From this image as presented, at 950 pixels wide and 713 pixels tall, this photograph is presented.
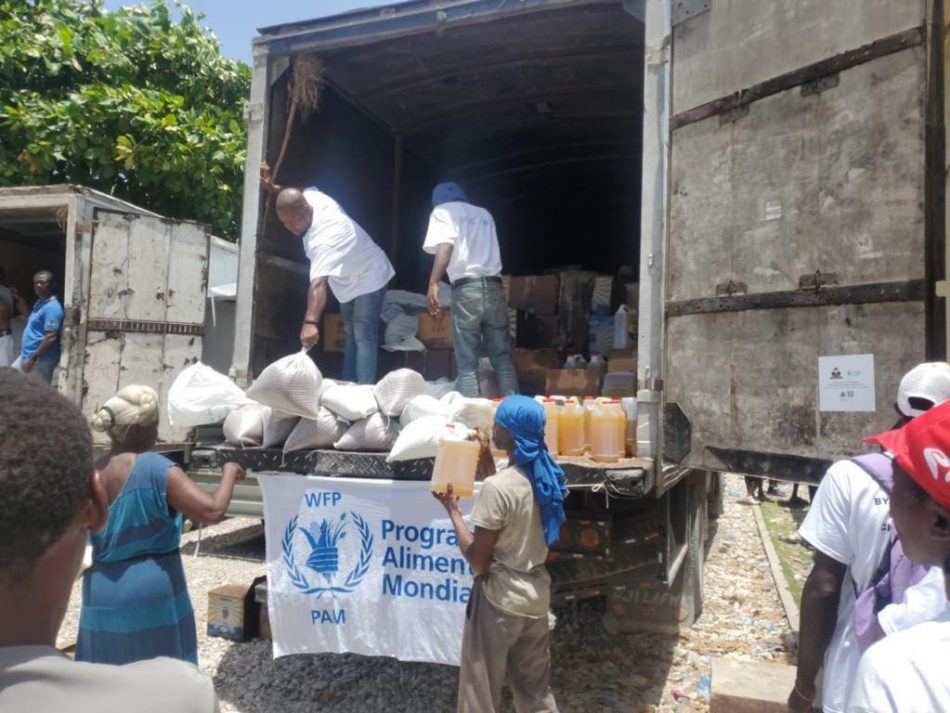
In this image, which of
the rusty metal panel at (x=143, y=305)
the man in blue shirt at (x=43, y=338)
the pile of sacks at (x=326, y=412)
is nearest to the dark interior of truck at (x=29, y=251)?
the man in blue shirt at (x=43, y=338)

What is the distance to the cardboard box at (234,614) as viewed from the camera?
4012 millimetres

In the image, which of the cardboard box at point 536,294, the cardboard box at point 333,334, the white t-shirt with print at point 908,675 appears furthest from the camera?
the cardboard box at point 536,294

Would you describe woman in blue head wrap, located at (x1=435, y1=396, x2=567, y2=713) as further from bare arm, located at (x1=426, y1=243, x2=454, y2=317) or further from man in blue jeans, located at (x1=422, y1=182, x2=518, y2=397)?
bare arm, located at (x1=426, y1=243, x2=454, y2=317)

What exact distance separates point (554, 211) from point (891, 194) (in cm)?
517

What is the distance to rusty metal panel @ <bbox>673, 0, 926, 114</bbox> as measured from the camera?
2.45 m

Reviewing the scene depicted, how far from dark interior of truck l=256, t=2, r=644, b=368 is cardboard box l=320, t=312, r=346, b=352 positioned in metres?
0.36

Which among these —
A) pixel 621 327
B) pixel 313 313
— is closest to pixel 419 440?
pixel 313 313

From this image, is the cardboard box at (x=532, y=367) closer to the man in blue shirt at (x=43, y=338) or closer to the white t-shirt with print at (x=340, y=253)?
the white t-shirt with print at (x=340, y=253)

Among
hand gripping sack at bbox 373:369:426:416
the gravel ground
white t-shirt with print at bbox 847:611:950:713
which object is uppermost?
hand gripping sack at bbox 373:369:426:416

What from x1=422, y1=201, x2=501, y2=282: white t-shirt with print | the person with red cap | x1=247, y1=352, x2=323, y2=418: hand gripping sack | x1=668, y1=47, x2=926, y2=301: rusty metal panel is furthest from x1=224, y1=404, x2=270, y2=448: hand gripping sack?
the person with red cap

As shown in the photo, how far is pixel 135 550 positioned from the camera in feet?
7.70

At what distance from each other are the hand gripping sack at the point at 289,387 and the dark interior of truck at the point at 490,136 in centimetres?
A: 99

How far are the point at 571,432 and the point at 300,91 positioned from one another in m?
2.65

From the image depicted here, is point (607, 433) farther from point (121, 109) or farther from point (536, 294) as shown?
point (121, 109)
